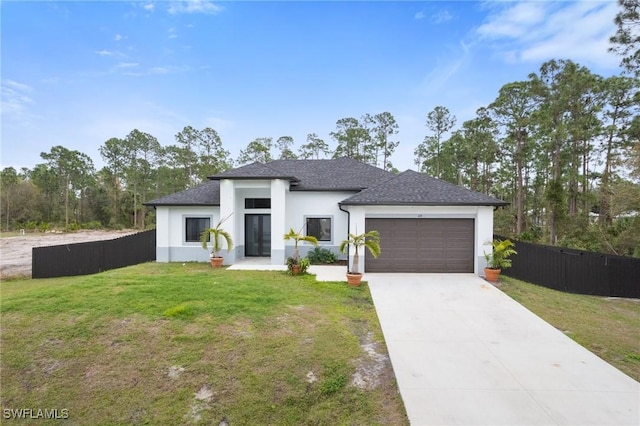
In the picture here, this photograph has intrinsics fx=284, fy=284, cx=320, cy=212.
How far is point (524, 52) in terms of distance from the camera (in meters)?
14.1

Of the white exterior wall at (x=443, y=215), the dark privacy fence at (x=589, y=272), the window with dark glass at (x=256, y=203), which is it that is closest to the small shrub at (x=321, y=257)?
the white exterior wall at (x=443, y=215)

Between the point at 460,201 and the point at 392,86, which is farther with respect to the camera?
the point at 392,86

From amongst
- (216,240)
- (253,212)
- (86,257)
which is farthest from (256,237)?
(86,257)

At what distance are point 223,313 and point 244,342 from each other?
143 centimetres

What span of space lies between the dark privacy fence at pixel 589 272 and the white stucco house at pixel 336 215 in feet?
7.85

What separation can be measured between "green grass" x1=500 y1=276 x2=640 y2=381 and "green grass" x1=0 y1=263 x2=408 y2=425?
4.30 meters

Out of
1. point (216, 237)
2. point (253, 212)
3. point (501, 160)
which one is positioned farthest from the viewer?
point (501, 160)

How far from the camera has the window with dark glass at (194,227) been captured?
14.2m

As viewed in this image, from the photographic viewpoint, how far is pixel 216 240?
1253 centimetres

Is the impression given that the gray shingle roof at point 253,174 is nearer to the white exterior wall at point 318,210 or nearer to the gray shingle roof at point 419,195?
the white exterior wall at point 318,210

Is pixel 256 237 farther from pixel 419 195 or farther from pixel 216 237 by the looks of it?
pixel 419 195

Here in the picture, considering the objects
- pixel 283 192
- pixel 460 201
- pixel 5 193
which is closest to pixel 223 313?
pixel 283 192

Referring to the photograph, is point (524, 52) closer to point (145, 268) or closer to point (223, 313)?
point (223, 313)

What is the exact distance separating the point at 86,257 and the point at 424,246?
1540cm
